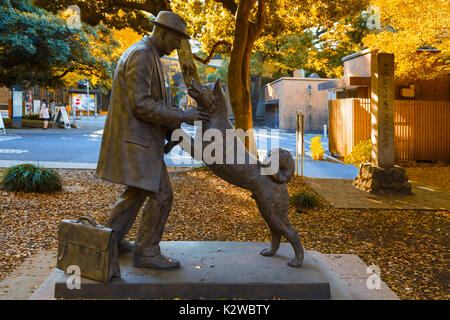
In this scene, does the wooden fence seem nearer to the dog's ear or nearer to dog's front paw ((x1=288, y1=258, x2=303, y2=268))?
dog's front paw ((x1=288, y1=258, x2=303, y2=268))

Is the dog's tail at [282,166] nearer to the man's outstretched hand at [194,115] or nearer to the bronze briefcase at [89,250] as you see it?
the man's outstretched hand at [194,115]

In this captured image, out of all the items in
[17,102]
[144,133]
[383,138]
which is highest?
[17,102]

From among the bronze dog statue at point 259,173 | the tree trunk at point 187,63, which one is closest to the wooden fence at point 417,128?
the tree trunk at point 187,63

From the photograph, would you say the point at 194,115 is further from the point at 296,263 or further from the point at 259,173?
the point at 296,263

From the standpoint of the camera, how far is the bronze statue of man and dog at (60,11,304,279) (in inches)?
128

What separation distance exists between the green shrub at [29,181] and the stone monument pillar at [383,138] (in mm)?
6716

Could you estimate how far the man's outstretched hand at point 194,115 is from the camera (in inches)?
131

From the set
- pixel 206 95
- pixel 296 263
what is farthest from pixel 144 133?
pixel 296 263

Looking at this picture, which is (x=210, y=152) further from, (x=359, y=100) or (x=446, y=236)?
(x=359, y=100)

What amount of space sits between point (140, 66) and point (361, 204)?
596 cm

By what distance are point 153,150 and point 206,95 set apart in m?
0.63

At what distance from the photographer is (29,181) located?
7.96 metres

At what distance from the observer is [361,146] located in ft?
40.4

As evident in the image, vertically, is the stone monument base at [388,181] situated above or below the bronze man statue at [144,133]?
below
